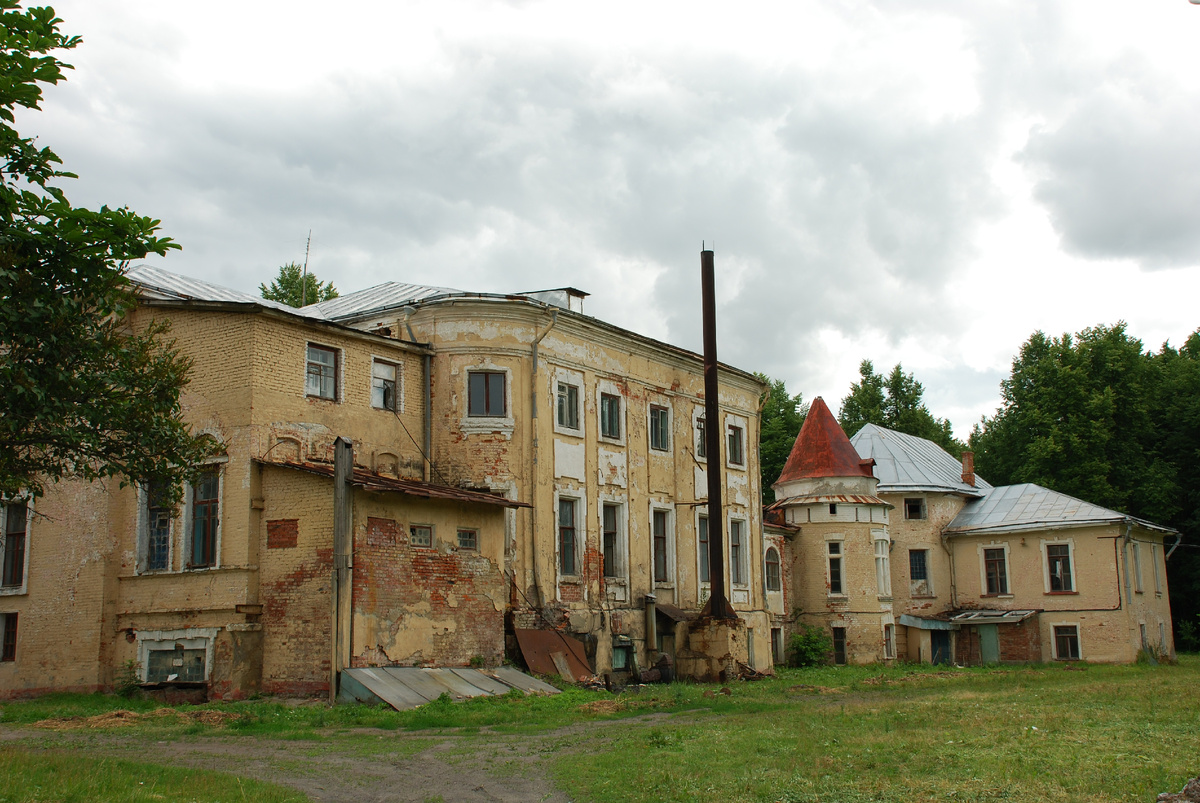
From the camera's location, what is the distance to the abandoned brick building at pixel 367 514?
66.0ft

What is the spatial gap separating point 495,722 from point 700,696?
18.6ft

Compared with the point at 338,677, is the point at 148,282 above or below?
above

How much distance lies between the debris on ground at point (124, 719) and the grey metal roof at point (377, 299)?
11396 millimetres

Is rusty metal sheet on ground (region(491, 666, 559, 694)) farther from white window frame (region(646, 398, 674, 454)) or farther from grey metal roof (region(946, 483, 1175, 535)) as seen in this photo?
grey metal roof (region(946, 483, 1175, 535))

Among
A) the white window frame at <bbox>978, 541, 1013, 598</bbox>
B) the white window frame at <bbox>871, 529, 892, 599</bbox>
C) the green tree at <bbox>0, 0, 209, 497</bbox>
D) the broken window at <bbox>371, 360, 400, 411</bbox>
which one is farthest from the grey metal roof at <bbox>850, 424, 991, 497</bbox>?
the green tree at <bbox>0, 0, 209, 497</bbox>

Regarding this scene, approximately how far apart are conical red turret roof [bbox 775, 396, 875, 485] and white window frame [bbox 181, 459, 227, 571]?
22.0 meters

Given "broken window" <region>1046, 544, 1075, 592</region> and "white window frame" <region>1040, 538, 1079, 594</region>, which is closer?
"white window frame" <region>1040, 538, 1079, 594</region>

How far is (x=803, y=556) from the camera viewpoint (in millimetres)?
37250

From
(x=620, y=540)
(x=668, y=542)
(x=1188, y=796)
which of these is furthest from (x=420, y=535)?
(x=1188, y=796)

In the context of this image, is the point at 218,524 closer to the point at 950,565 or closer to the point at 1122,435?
the point at 950,565

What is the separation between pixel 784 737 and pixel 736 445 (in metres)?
19.9

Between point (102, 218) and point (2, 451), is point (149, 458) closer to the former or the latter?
point (2, 451)

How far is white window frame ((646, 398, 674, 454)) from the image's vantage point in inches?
1159

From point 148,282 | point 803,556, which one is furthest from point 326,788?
point 803,556
